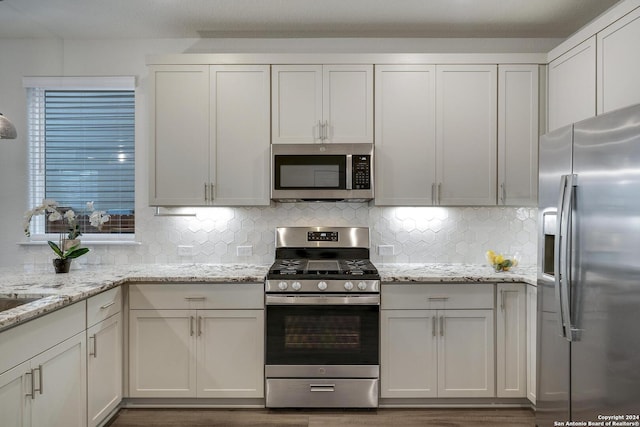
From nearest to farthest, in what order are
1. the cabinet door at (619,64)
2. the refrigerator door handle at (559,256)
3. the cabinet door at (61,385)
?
the cabinet door at (61,385)
the refrigerator door handle at (559,256)
the cabinet door at (619,64)

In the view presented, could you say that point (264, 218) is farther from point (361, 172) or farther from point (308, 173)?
point (361, 172)

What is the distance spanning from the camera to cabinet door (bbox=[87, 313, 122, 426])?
91.7 inches

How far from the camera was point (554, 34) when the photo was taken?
3334 mm

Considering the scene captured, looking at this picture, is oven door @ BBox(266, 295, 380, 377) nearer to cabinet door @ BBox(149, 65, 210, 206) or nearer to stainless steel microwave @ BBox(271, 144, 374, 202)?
stainless steel microwave @ BBox(271, 144, 374, 202)

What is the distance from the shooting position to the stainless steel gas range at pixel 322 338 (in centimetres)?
271

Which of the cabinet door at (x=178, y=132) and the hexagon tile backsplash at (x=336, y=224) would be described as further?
the hexagon tile backsplash at (x=336, y=224)

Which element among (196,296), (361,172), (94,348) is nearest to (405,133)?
(361,172)

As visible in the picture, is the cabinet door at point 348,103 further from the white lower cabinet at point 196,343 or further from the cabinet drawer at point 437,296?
the white lower cabinet at point 196,343

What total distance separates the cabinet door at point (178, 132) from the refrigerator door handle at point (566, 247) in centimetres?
224

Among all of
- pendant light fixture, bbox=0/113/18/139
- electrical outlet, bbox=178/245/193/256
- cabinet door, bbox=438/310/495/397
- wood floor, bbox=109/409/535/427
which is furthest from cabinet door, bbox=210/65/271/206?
cabinet door, bbox=438/310/495/397

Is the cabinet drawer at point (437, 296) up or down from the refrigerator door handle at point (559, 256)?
down

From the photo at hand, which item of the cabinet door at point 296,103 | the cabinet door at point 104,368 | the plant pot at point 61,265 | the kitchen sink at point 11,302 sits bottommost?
the cabinet door at point 104,368

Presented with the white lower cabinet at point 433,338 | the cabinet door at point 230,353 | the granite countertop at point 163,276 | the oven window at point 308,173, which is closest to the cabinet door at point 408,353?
the white lower cabinet at point 433,338

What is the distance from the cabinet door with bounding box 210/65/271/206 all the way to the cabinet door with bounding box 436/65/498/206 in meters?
1.25
